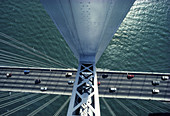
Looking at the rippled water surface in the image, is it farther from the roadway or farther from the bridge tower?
the bridge tower

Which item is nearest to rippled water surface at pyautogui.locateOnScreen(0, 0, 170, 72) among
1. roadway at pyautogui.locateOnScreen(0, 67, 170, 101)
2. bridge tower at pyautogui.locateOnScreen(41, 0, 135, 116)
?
roadway at pyautogui.locateOnScreen(0, 67, 170, 101)

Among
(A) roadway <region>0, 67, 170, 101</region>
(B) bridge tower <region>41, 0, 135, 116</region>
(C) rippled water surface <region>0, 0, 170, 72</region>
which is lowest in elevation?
(A) roadway <region>0, 67, 170, 101</region>

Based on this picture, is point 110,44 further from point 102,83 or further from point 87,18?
point 87,18

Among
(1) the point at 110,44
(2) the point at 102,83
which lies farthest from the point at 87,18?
(1) the point at 110,44

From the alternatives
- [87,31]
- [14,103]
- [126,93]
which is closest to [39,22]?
[14,103]

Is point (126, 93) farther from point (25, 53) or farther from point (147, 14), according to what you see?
point (25, 53)
